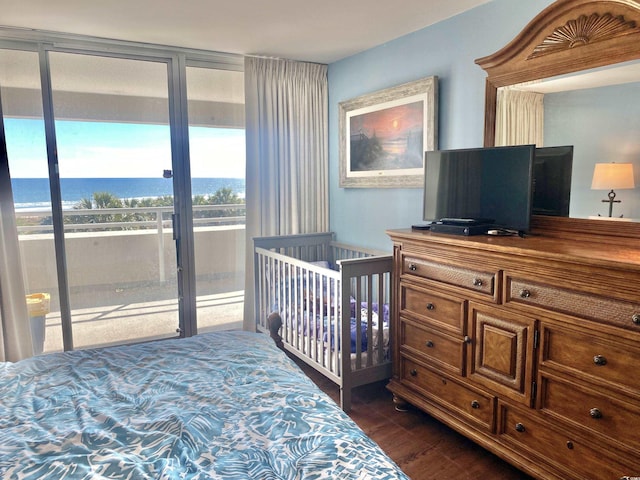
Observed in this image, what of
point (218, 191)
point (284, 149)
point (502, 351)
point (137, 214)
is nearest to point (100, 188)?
point (137, 214)

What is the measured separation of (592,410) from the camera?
5.50 ft

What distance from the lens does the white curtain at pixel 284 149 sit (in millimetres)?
3752

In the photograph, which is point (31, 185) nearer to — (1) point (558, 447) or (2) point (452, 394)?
(2) point (452, 394)

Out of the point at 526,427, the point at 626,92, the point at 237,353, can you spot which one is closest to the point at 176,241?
the point at 237,353

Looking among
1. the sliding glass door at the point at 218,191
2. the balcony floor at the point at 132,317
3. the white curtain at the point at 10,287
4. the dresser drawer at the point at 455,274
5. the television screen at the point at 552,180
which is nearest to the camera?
the dresser drawer at the point at 455,274

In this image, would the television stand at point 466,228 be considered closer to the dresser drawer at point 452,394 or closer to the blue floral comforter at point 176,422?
the dresser drawer at point 452,394

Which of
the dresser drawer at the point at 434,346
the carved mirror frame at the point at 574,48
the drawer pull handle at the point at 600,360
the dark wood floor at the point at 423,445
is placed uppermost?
the carved mirror frame at the point at 574,48

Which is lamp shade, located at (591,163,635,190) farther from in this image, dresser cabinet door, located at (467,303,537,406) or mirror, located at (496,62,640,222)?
dresser cabinet door, located at (467,303,537,406)

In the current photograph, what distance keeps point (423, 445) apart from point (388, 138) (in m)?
2.04

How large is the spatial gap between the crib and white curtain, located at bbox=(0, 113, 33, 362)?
1705mm

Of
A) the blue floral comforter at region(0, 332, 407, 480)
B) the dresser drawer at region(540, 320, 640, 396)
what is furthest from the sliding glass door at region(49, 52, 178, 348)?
the dresser drawer at region(540, 320, 640, 396)

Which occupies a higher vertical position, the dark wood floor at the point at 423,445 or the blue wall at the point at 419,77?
the blue wall at the point at 419,77

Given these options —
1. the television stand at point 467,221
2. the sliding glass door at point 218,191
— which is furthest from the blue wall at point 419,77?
the sliding glass door at point 218,191

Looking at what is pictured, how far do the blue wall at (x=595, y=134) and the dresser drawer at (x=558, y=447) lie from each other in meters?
0.94
